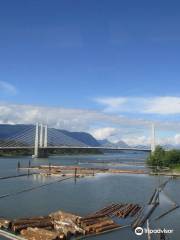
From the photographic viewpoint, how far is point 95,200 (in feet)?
133

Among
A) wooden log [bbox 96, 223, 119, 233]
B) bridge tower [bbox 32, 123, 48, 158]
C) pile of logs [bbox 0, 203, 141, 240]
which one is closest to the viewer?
pile of logs [bbox 0, 203, 141, 240]

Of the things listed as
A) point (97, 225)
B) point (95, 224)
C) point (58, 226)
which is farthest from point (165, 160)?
point (58, 226)

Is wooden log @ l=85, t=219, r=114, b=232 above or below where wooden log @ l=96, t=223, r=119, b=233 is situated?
above

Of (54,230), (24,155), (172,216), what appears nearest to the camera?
(54,230)

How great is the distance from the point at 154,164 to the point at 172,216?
6037 centimetres

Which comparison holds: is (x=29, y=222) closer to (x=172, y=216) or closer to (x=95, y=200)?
(x=172, y=216)

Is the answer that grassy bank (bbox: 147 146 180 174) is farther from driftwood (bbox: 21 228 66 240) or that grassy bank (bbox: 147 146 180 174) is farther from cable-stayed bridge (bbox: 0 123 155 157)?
driftwood (bbox: 21 228 66 240)

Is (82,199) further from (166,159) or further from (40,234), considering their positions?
(166,159)

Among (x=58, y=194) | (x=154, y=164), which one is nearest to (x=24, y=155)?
(x=154, y=164)

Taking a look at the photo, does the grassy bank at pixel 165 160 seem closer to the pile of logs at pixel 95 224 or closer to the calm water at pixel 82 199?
the calm water at pixel 82 199

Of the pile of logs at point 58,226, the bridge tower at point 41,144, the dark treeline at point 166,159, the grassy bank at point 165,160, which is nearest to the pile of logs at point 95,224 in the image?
the pile of logs at point 58,226

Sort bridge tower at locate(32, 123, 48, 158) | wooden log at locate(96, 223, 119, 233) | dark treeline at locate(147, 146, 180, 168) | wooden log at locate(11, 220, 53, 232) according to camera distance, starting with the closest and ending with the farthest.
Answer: wooden log at locate(11, 220, 53, 232), wooden log at locate(96, 223, 119, 233), dark treeline at locate(147, 146, 180, 168), bridge tower at locate(32, 123, 48, 158)

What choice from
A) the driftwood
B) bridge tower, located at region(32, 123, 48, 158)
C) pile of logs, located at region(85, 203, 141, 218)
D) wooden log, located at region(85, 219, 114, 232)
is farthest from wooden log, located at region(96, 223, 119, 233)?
bridge tower, located at region(32, 123, 48, 158)

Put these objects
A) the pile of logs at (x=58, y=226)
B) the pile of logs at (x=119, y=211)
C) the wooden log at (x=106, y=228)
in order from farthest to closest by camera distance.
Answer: the pile of logs at (x=119, y=211) → the wooden log at (x=106, y=228) → the pile of logs at (x=58, y=226)
